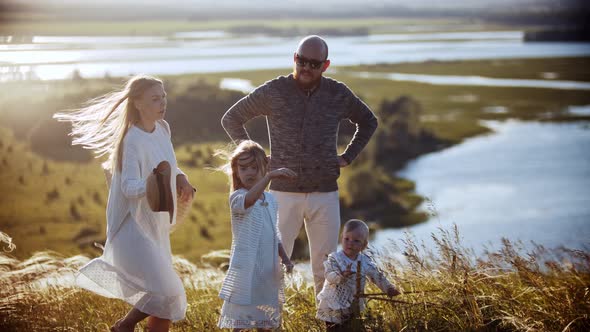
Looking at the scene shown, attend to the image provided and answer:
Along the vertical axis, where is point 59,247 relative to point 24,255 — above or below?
below

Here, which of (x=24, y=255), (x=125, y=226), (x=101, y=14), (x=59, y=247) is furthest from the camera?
(x=101, y=14)

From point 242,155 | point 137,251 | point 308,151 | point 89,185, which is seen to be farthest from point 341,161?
point 89,185

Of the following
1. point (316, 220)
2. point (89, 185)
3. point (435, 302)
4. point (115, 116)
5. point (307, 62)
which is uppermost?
point (307, 62)

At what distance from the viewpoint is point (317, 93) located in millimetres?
5605

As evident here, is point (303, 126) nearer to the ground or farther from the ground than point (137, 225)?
farther from the ground

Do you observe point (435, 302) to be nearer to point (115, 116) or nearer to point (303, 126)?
point (303, 126)

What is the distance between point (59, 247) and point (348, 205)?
78.8 feet

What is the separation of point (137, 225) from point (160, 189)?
369 mm

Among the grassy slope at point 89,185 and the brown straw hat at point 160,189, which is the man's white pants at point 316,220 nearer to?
the brown straw hat at point 160,189

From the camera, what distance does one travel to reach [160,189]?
4.31m

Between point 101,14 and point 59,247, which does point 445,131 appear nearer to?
point 59,247

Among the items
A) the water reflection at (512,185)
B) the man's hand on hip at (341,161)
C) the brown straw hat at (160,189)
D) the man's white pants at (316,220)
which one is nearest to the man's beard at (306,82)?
the man's hand on hip at (341,161)

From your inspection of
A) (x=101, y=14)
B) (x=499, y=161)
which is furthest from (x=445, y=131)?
(x=101, y=14)

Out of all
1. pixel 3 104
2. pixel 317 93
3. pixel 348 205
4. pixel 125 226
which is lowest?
pixel 348 205
